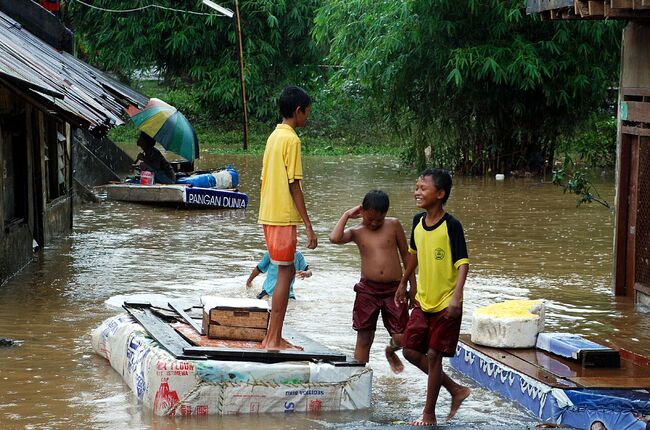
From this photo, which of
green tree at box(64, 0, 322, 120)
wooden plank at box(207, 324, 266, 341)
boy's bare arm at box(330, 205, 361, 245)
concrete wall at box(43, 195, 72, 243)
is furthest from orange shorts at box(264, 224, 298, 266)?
green tree at box(64, 0, 322, 120)

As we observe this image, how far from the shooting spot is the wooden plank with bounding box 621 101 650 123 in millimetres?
10828

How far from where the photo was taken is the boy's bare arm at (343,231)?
753 cm

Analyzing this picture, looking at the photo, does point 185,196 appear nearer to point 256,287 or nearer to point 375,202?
point 256,287

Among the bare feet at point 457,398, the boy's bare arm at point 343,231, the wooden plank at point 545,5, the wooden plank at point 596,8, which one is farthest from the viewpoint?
the wooden plank at point 545,5

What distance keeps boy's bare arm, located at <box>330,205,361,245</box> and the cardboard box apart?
67 cm

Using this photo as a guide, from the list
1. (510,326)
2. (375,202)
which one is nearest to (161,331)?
(375,202)

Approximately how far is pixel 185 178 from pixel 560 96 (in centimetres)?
882

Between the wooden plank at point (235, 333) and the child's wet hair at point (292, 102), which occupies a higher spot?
the child's wet hair at point (292, 102)

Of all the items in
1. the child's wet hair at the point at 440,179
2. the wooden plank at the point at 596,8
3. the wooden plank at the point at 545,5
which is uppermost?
the wooden plank at the point at 545,5

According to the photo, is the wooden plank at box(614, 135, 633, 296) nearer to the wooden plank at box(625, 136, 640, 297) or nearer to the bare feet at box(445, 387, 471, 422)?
the wooden plank at box(625, 136, 640, 297)

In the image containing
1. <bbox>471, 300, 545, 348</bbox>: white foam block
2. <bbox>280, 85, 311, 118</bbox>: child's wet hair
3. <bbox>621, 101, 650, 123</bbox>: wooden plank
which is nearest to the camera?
<bbox>280, 85, 311, 118</bbox>: child's wet hair

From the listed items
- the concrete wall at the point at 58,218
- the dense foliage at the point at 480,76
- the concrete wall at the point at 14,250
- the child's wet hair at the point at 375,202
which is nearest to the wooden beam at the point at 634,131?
the child's wet hair at the point at 375,202

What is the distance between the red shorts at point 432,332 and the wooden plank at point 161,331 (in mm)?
1300

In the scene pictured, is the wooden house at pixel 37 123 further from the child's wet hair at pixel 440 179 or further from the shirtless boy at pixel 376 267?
the child's wet hair at pixel 440 179
